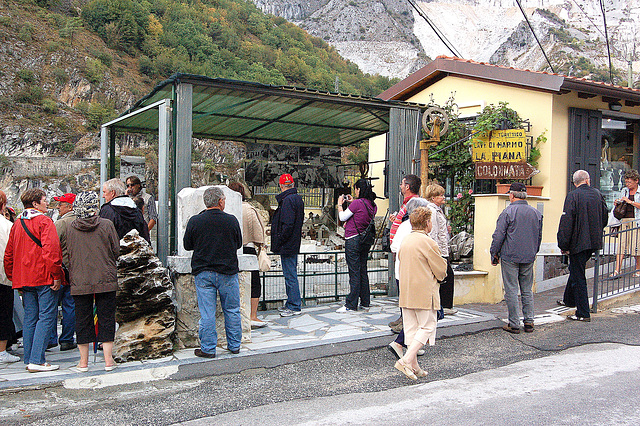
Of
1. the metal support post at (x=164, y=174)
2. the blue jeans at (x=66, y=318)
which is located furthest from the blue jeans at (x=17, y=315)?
the metal support post at (x=164, y=174)

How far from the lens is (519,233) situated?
6.61 metres

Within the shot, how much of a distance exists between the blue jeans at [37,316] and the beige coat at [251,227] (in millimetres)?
2340

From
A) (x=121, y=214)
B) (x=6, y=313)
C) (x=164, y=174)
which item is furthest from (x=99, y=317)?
(x=164, y=174)

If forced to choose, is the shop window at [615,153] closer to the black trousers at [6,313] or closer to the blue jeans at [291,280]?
the blue jeans at [291,280]

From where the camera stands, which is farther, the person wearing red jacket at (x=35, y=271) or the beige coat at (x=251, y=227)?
the beige coat at (x=251, y=227)

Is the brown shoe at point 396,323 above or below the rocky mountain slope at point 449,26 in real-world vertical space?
below

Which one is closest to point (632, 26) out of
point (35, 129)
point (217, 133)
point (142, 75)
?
point (142, 75)

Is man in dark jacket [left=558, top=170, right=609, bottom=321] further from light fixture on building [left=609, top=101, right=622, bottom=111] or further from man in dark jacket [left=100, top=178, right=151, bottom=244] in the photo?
man in dark jacket [left=100, top=178, right=151, bottom=244]

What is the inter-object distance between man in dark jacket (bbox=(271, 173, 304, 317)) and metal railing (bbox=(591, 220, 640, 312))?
4667 mm

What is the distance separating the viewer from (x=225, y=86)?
711cm

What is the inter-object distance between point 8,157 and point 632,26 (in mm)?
132553

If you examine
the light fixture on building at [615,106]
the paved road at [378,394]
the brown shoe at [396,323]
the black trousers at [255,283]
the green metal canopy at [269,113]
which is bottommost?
the paved road at [378,394]

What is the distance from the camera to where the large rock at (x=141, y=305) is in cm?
529

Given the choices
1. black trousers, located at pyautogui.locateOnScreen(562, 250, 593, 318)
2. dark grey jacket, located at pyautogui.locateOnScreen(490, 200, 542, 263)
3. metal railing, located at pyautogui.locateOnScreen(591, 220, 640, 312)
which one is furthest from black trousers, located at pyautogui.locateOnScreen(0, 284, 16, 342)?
metal railing, located at pyautogui.locateOnScreen(591, 220, 640, 312)
